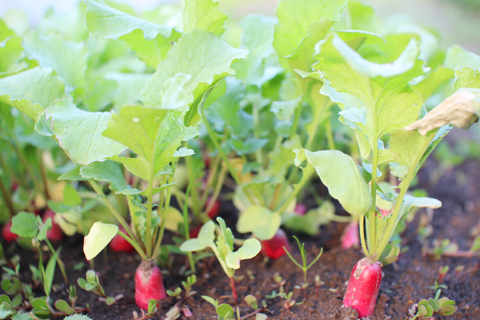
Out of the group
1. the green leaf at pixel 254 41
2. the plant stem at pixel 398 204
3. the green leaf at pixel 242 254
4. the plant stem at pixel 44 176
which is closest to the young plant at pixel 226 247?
the green leaf at pixel 242 254

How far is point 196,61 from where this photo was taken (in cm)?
72

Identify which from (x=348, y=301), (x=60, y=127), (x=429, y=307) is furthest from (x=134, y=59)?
(x=429, y=307)

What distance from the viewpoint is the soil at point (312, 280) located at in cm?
79

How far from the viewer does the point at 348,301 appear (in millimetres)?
742

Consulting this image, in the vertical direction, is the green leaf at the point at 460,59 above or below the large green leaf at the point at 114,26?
below

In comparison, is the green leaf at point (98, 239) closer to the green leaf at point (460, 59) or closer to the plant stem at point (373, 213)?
the plant stem at point (373, 213)

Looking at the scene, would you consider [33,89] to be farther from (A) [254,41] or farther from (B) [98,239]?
(A) [254,41]

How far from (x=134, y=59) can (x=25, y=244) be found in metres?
0.78

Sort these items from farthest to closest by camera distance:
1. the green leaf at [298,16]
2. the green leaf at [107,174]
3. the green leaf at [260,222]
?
1. the green leaf at [260,222]
2. the green leaf at [298,16]
3. the green leaf at [107,174]

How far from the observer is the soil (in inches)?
31.1

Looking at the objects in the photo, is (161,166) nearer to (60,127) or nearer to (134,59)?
(60,127)

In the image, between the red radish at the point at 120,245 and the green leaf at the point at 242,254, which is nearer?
the green leaf at the point at 242,254

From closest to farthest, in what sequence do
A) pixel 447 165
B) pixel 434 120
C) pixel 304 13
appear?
1. pixel 434 120
2. pixel 304 13
3. pixel 447 165

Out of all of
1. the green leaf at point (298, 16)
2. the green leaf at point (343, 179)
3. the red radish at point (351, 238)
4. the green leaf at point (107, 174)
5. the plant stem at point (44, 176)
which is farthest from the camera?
the plant stem at point (44, 176)
